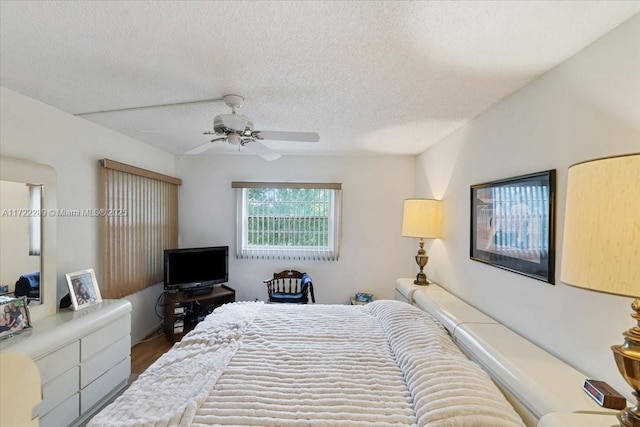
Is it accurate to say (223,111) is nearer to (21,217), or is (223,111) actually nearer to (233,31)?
(233,31)

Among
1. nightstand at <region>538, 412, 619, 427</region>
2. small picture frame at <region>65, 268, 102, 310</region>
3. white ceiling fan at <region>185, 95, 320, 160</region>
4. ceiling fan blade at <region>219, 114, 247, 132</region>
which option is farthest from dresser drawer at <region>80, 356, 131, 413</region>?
nightstand at <region>538, 412, 619, 427</region>

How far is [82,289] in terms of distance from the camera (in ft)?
7.78

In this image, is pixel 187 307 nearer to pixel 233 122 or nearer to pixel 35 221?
pixel 35 221

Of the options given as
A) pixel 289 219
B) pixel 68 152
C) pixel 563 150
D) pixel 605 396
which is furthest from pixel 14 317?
pixel 563 150

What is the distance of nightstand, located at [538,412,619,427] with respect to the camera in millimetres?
966

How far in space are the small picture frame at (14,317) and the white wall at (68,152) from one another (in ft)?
1.71

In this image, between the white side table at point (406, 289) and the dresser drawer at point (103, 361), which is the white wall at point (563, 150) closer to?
the white side table at point (406, 289)

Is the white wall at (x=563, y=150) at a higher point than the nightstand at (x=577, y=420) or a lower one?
higher

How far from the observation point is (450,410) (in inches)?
46.3

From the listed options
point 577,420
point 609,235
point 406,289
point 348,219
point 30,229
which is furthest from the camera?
point 348,219

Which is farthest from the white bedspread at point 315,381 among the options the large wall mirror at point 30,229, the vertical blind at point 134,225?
the vertical blind at point 134,225

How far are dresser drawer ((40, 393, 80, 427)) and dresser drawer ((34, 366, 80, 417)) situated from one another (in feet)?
0.09

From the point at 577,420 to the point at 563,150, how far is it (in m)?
1.21

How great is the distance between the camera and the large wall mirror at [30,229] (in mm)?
1948
